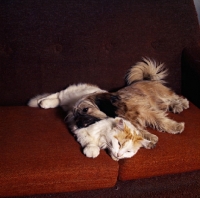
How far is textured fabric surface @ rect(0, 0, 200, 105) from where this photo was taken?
62.0 inches

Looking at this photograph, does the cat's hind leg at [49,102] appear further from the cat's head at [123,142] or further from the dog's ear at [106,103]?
the cat's head at [123,142]

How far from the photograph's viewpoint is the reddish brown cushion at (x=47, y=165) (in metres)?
1.00

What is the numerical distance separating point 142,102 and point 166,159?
479 millimetres

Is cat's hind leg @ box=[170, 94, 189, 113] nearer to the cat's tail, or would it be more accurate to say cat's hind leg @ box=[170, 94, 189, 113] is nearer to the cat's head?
the cat's head

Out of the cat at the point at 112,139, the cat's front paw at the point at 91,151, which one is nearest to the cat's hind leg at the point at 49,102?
the cat at the point at 112,139

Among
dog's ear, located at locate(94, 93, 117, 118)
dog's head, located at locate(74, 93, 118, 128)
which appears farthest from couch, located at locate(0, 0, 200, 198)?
dog's ear, located at locate(94, 93, 117, 118)

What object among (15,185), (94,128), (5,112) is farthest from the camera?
(5,112)

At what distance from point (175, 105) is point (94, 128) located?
67 cm

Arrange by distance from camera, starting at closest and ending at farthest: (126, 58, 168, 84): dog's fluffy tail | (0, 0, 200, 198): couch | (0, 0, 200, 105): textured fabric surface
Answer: (0, 0, 200, 198): couch, (0, 0, 200, 105): textured fabric surface, (126, 58, 168, 84): dog's fluffy tail

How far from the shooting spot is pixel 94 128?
1217mm

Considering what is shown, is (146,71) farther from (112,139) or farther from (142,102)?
(112,139)

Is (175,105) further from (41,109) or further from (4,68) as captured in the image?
(4,68)

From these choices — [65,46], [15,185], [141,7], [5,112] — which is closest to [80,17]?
[65,46]

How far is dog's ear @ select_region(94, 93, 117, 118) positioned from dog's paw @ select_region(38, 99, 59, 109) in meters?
0.35
